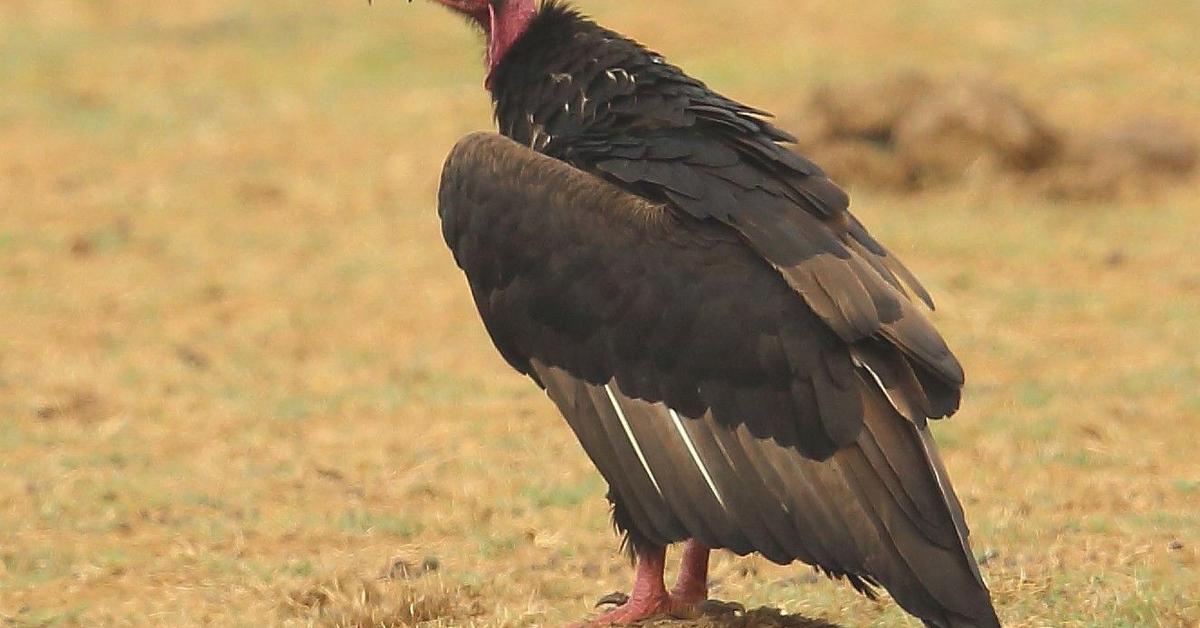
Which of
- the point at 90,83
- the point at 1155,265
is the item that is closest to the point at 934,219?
the point at 1155,265

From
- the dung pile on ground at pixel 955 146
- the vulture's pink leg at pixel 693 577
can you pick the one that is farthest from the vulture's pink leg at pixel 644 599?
the dung pile on ground at pixel 955 146

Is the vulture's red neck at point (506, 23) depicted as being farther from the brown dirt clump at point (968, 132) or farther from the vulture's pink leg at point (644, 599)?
the brown dirt clump at point (968, 132)

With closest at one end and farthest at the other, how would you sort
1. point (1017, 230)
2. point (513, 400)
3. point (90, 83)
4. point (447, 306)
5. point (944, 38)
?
point (513, 400)
point (447, 306)
point (1017, 230)
point (90, 83)
point (944, 38)

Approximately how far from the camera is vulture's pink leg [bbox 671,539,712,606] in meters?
5.66

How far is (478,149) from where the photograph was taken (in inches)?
223

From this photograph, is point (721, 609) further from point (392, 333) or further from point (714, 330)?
point (392, 333)

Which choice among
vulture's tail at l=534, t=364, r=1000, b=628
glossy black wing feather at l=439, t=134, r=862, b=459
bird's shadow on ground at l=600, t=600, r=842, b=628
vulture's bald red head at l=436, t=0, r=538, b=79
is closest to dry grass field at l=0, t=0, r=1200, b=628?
bird's shadow on ground at l=600, t=600, r=842, b=628

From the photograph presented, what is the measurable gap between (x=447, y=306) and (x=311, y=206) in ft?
7.93

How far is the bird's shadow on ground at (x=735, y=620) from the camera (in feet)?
17.6

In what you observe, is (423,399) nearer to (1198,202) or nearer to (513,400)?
(513,400)

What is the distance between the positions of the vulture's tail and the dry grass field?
0.42 m

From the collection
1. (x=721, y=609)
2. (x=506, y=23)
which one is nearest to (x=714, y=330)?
(x=721, y=609)

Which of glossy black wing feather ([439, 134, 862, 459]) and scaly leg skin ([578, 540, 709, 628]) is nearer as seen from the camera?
glossy black wing feather ([439, 134, 862, 459])

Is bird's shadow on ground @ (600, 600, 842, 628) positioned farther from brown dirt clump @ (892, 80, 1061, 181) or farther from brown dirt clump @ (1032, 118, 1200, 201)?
brown dirt clump @ (1032, 118, 1200, 201)
